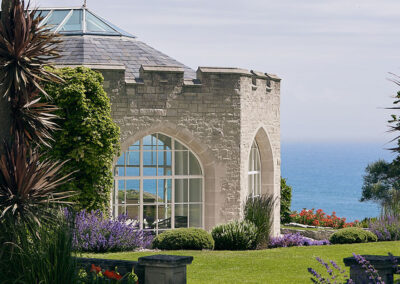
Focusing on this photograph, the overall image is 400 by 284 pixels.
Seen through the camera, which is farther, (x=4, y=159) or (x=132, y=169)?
(x=132, y=169)

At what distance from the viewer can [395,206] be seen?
18.0 meters

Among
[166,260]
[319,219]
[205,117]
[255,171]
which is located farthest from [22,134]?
[319,219]

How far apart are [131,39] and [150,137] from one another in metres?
4.83

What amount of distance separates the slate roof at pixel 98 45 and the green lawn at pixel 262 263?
553 cm

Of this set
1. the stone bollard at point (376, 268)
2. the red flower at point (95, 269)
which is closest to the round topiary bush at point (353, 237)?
the stone bollard at point (376, 268)

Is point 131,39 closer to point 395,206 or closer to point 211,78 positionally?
point 211,78

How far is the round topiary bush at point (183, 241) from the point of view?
47.0 feet

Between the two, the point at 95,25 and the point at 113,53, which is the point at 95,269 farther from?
the point at 95,25

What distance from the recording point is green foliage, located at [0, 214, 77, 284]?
23.8 feet

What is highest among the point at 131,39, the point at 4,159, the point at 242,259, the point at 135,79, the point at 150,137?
the point at 131,39

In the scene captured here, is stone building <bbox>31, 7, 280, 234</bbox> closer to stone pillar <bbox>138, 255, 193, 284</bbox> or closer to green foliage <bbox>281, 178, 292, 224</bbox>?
green foliage <bbox>281, 178, 292, 224</bbox>

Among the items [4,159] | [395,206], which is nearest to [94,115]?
[4,159]

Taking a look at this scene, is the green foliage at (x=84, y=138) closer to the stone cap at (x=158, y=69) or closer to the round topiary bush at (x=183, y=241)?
the stone cap at (x=158, y=69)

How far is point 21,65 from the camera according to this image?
404 inches
